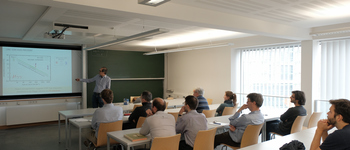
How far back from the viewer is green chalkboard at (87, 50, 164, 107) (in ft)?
32.0

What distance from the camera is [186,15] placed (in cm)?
414

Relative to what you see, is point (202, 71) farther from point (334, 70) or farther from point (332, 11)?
point (332, 11)

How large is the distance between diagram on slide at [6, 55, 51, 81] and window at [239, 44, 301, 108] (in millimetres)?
6706

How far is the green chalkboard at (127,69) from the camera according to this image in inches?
384

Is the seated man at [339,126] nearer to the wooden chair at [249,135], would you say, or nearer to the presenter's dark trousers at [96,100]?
the wooden chair at [249,135]

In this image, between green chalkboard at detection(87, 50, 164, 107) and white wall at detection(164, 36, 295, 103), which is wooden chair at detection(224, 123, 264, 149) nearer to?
white wall at detection(164, 36, 295, 103)

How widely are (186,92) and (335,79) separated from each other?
18.1 feet

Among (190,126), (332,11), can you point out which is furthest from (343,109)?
(332,11)

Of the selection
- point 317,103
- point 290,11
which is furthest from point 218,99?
point 290,11

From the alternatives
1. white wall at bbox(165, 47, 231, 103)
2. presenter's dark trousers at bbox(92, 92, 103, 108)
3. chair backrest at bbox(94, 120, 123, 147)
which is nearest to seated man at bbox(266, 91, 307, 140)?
chair backrest at bbox(94, 120, 123, 147)

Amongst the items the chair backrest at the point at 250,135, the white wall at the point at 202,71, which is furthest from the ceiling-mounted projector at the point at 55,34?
the white wall at the point at 202,71

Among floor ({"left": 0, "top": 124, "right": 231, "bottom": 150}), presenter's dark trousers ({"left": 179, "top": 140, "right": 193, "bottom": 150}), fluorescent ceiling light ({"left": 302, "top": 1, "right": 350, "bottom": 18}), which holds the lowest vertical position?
floor ({"left": 0, "top": 124, "right": 231, "bottom": 150})

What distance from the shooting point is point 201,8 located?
4297 millimetres

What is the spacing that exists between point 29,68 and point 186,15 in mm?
6635
